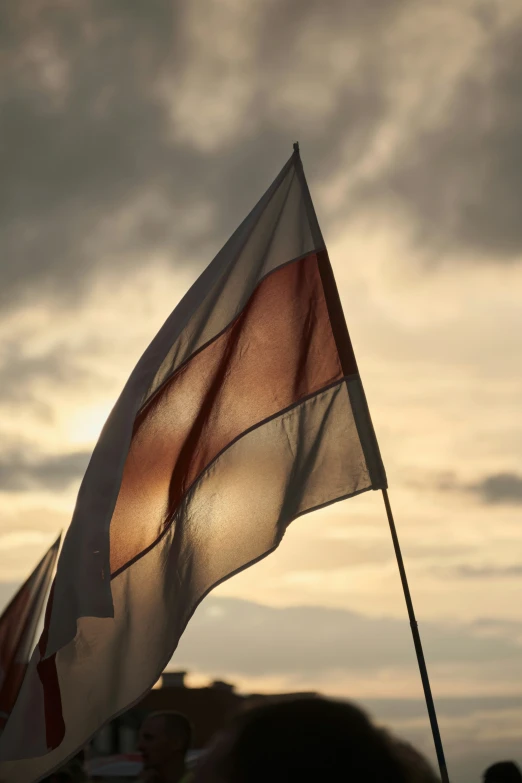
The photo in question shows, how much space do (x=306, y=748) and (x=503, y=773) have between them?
16.1 feet

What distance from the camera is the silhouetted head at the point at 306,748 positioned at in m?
1.77

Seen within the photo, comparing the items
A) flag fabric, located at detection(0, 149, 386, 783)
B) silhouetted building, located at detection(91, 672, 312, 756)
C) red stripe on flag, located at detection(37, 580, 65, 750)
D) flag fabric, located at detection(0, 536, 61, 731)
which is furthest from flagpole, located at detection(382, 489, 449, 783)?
silhouetted building, located at detection(91, 672, 312, 756)

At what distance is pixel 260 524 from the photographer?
19.0 feet

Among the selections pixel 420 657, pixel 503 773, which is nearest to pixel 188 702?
pixel 503 773

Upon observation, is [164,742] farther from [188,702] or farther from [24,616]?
[188,702]

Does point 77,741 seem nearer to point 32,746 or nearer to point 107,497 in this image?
point 32,746

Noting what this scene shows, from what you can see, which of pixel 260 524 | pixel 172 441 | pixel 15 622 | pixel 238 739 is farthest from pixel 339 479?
pixel 15 622

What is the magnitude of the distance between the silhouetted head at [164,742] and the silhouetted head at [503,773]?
78.1 inches

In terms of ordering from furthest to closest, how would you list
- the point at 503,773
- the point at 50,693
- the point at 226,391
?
the point at 226,391, the point at 503,773, the point at 50,693

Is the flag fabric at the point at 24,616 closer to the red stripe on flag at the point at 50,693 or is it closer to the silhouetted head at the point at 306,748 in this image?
the red stripe on flag at the point at 50,693

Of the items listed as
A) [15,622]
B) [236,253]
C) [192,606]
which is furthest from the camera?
[15,622]

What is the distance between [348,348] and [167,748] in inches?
115

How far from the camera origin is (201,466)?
601 cm

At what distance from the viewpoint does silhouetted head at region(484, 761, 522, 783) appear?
6.07m
